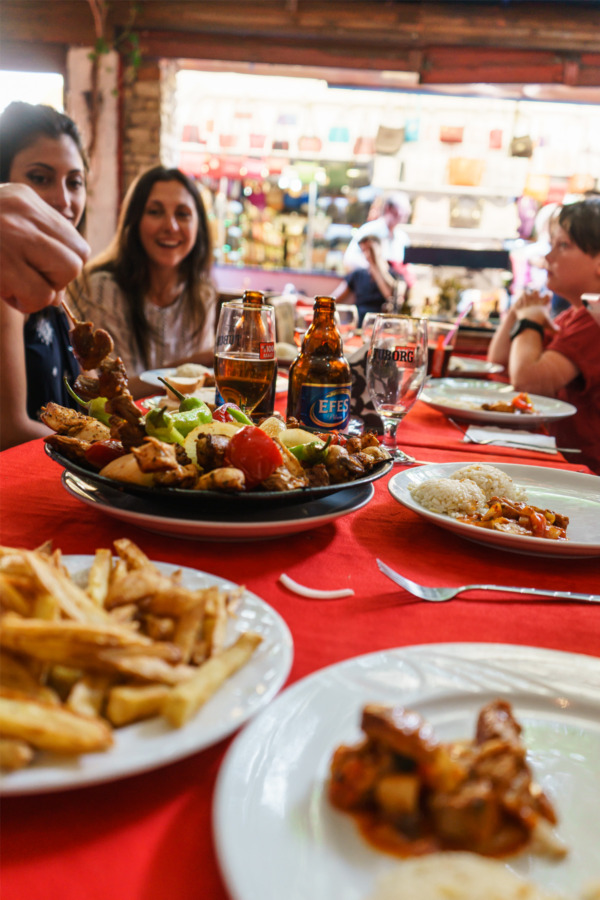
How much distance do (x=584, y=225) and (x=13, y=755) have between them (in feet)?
11.6

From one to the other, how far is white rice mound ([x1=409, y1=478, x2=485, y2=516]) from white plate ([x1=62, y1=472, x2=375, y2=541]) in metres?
0.14

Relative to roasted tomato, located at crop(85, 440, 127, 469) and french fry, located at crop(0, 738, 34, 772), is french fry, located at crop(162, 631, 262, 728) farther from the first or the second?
roasted tomato, located at crop(85, 440, 127, 469)

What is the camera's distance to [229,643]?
0.66 meters

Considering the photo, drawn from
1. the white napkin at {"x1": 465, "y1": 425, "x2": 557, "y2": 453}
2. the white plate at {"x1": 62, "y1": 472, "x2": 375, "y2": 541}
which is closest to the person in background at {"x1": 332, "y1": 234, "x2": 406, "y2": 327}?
the white napkin at {"x1": 465, "y1": 425, "x2": 557, "y2": 453}

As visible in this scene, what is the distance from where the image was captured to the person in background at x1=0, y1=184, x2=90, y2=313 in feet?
4.30

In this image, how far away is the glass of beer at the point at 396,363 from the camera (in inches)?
61.5

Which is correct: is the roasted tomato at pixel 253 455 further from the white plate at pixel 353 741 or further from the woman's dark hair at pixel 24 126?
the woman's dark hair at pixel 24 126

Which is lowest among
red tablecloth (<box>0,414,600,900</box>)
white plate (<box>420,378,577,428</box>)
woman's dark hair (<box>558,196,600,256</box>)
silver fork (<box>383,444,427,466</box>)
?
red tablecloth (<box>0,414,600,900</box>)

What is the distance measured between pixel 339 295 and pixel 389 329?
5.31 metres

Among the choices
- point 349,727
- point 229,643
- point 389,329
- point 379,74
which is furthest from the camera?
point 379,74

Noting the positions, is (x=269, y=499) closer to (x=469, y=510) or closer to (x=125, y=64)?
(x=469, y=510)

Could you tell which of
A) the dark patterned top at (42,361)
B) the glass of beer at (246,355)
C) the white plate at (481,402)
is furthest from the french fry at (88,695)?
the dark patterned top at (42,361)

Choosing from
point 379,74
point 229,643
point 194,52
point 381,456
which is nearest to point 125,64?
point 194,52

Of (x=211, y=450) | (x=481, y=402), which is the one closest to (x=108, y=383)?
(x=211, y=450)
